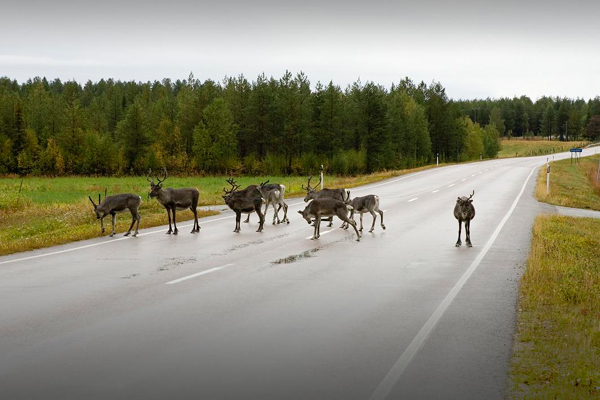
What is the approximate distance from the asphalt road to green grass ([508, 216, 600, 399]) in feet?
0.84

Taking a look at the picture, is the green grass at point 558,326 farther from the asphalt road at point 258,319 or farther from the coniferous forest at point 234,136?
the coniferous forest at point 234,136

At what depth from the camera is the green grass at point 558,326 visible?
6.05 m

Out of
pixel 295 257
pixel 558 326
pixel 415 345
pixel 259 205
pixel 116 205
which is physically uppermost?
pixel 116 205

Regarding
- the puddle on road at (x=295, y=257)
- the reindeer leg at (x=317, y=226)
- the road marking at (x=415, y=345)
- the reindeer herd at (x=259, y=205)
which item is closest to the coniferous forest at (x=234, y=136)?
the reindeer herd at (x=259, y=205)

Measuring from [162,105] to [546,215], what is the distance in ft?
306

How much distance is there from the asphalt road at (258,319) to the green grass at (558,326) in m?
0.26

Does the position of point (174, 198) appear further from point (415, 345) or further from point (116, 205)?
point (415, 345)

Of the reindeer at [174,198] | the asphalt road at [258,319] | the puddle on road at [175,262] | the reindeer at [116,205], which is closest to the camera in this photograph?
the asphalt road at [258,319]

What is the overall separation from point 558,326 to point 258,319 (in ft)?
13.7

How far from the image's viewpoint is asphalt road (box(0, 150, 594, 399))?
19.8 ft

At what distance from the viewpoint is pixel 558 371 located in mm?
6438

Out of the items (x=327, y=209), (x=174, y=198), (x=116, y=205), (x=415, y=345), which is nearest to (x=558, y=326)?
(x=415, y=345)

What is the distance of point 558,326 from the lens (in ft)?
27.1

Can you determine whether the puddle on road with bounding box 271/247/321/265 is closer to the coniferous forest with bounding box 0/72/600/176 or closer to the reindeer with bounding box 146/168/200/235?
the reindeer with bounding box 146/168/200/235
